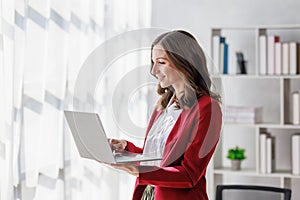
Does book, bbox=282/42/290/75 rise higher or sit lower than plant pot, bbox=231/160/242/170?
higher

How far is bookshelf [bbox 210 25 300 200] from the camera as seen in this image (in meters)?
3.57

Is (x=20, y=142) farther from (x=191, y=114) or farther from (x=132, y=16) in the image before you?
(x=132, y=16)

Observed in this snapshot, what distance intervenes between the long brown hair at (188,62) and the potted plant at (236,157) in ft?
6.30

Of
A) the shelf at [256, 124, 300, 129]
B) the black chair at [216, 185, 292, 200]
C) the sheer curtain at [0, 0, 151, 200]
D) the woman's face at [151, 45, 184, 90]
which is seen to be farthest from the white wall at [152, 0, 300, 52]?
the woman's face at [151, 45, 184, 90]

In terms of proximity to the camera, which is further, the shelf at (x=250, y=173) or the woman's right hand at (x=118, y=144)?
the shelf at (x=250, y=173)

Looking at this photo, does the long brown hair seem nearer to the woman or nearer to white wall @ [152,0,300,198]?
the woman

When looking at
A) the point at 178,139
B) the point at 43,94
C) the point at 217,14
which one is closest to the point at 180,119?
the point at 178,139

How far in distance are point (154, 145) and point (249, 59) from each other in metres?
2.26

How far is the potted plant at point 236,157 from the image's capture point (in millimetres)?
3631

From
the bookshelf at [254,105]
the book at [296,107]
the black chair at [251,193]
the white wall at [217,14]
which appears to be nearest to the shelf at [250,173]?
the bookshelf at [254,105]

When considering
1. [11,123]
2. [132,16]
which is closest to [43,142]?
[11,123]

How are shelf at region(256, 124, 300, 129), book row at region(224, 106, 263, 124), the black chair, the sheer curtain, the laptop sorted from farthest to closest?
book row at region(224, 106, 263, 124), shelf at region(256, 124, 300, 129), the black chair, the sheer curtain, the laptop

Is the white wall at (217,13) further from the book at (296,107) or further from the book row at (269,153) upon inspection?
the book row at (269,153)

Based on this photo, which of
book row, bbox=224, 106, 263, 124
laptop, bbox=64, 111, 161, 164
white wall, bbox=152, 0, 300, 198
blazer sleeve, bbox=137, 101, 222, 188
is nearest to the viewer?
laptop, bbox=64, 111, 161, 164
